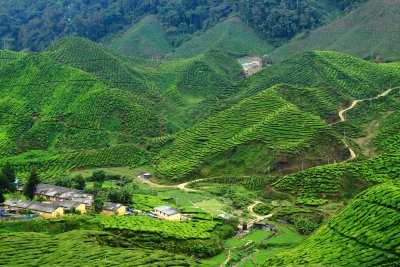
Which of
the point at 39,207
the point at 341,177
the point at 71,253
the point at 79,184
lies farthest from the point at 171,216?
the point at 341,177

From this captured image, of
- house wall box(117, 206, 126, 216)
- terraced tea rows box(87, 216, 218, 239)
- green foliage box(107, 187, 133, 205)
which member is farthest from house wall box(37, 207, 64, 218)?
green foliage box(107, 187, 133, 205)

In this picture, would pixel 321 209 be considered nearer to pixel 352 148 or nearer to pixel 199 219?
pixel 199 219

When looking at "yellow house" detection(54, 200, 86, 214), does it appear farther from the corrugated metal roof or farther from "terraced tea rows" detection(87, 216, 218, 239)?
the corrugated metal roof

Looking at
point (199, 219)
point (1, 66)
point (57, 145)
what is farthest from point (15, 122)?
point (199, 219)

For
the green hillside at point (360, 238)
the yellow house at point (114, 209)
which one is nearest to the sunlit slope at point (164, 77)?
the yellow house at point (114, 209)

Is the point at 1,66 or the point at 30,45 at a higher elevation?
the point at 1,66

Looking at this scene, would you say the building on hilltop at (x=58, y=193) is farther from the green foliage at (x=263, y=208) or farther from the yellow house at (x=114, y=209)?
the green foliage at (x=263, y=208)

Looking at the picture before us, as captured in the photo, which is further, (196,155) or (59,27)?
(59,27)
